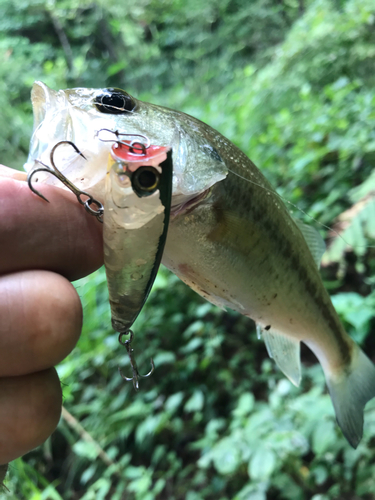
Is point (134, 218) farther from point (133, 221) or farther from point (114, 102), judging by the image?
point (114, 102)

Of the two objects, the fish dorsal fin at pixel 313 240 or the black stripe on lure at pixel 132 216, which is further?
the fish dorsal fin at pixel 313 240

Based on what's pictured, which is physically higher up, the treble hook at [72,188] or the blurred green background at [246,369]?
the treble hook at [72,188]

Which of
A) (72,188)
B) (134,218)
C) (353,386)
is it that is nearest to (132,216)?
(134,218)

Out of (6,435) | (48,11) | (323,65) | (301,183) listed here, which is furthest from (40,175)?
(48,11)

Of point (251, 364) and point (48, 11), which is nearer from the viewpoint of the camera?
point (251, 364)

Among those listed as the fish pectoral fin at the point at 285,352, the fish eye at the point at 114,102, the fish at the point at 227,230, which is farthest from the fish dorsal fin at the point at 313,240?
the fish eye at the point at 114,102

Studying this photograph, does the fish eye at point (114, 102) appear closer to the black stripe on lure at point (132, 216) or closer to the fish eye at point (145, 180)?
the black stripe on lure at point (132, 216)

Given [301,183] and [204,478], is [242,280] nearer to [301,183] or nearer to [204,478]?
[204,478]
